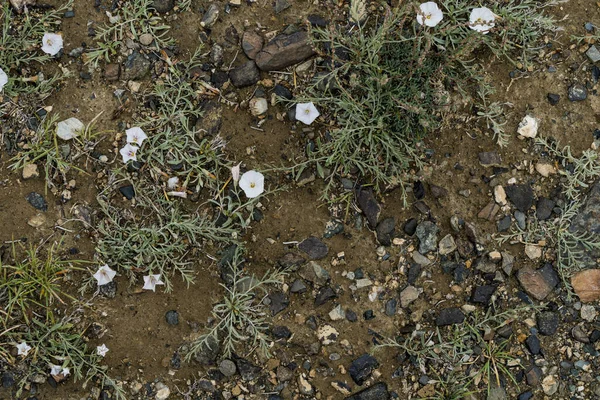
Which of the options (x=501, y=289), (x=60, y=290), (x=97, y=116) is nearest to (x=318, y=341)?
(x=501, y=289)

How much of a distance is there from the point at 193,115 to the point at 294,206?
3.07 feet

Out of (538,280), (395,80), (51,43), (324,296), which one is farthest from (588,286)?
(51,43)

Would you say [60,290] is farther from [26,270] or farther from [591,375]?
[591,375]

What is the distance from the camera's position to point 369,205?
4.42m

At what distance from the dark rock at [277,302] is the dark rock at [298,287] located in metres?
0.08

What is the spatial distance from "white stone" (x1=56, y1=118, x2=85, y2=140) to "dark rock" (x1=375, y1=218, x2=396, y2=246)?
2.14 metres

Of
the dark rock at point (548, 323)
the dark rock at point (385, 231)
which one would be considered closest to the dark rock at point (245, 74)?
the dark rock at point (385, 231)

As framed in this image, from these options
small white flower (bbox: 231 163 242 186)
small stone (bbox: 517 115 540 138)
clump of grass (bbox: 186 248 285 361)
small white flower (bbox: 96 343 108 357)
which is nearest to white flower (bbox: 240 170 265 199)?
small white flower (bbox: 231 163 242 186)

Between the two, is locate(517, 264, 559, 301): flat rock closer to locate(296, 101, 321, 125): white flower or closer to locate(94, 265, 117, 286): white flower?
locate(296, 101, 321, 125): white flower

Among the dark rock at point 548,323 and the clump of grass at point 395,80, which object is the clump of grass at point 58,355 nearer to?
the clump of grass at point 395,80

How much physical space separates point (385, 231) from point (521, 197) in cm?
98

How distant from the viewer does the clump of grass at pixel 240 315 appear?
427cm

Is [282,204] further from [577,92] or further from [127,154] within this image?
[577,92]

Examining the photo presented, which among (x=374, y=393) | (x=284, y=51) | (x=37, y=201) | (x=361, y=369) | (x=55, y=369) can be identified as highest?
(x=284, y=51)
